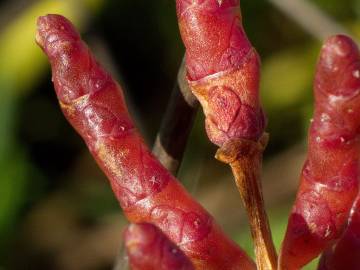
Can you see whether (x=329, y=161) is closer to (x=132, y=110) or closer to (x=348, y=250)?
(x=348, y=250)

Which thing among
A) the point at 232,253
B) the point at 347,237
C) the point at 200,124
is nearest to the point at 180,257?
the point at 232,253

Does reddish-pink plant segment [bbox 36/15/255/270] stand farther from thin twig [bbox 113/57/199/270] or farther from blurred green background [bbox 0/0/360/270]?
blurred green background [bbox 0/0/360/270]

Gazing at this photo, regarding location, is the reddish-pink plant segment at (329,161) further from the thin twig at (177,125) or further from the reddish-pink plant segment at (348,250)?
the thin twig at (177,125)

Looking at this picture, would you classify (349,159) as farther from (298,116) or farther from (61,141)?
(61,141)

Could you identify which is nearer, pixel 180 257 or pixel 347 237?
pixel 180 257

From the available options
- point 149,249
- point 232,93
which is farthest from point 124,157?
point 149,249

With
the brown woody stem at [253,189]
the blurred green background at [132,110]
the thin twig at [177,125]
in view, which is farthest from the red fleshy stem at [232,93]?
the blurred green background at [132,110]
